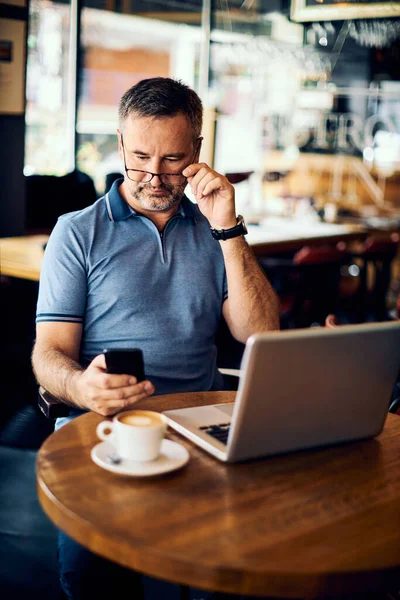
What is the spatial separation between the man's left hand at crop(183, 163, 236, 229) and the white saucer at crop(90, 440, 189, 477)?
817 mm

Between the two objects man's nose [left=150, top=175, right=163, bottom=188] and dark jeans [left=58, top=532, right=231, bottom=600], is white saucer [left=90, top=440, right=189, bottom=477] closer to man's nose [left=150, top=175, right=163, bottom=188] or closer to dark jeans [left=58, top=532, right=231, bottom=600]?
dark jeans [left=58, top=532, right=231, bottom=600]

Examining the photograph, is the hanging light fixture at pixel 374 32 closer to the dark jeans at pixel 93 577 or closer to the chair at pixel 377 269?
the chair at pixel 377 269

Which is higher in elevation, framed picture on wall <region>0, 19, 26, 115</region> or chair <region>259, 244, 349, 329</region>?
framed picture on wall <region>0, 19, 26, 115</region>

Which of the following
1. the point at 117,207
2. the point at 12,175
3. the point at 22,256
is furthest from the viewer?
the point at 12,175

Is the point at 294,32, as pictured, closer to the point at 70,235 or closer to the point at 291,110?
the point at 291,110

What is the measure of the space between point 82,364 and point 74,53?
169 inches

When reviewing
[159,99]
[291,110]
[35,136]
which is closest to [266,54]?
[291,110]

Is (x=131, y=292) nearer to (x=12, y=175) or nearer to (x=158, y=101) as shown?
(x=158, y=101)

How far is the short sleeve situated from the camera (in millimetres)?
1879

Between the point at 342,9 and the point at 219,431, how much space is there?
4165 millimetres

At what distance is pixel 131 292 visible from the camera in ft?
6.35

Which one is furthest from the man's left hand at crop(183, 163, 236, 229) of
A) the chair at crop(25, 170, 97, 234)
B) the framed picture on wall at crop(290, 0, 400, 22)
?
the framed picture on wall at crop(290, 0, 400, 22)

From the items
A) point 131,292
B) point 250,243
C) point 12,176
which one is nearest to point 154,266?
point 131,292

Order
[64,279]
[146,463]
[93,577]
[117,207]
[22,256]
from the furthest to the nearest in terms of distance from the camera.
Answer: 1. [22,256]
2. [117,207]
3. [64,279]
4. [93,577]
5. [146,463]
